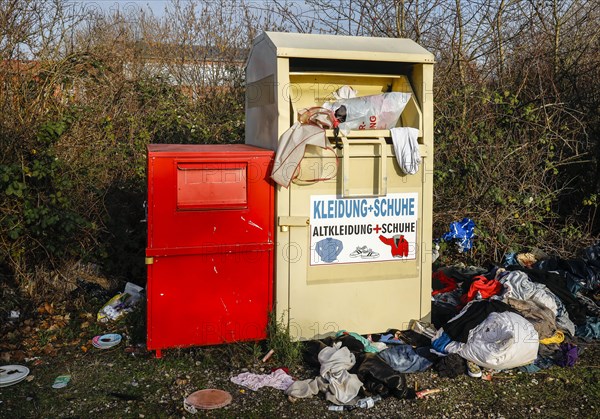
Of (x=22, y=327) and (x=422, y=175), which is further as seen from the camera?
(x=22, y=327)

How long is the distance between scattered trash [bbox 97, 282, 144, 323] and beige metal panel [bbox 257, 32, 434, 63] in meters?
2.54

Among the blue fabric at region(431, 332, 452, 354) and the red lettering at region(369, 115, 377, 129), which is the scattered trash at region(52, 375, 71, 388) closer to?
the blue fabric at region(431, 332, 452, 354)

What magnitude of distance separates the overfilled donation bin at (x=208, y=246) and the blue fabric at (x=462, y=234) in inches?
111

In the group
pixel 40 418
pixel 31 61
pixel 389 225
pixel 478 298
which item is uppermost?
pixel 31 61

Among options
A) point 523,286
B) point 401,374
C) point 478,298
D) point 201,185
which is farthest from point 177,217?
point 523,286

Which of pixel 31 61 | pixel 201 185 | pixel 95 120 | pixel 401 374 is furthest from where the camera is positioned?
pixel 95 120

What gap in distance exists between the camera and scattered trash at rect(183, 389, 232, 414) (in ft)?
12.6

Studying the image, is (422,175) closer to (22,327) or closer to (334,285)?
(334,285)

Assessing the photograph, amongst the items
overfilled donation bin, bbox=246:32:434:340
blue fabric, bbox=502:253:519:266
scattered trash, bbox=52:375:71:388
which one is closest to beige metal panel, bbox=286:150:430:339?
overfilled donation bin, bbox=246:32:434:340

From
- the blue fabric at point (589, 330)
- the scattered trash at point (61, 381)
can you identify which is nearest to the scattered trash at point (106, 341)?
the scattered trash at point (61, 381)

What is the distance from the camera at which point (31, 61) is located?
20.8 feet

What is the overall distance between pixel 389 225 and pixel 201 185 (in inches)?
58.6

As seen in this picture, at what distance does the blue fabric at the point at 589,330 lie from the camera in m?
5.09

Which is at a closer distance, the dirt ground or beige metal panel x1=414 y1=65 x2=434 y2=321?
the dirt ground
